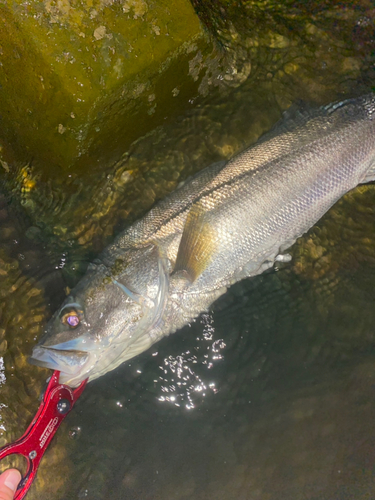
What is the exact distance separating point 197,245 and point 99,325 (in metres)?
0.92

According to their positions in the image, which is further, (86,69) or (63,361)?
(86,69)

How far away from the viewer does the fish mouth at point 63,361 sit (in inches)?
94.6

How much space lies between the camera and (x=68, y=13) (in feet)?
8.33

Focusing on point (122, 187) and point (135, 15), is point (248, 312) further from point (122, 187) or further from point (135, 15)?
point (135, 15)

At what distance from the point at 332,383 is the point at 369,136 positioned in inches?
79.8

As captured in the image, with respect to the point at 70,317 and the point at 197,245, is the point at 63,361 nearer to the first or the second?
the point at 70,317

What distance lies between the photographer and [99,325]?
2.53 m

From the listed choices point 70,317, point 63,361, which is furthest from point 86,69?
point 63,361

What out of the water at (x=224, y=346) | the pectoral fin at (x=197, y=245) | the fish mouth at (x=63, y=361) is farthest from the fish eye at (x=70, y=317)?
the pectoral fin at (x=197, y=245)

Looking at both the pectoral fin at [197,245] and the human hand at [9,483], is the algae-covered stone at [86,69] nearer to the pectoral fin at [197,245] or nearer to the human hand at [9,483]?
the pectoral fin at [197,245]

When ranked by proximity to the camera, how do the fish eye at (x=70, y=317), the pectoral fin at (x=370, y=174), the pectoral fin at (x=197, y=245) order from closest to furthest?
the fish eye at (x=70, y=317)
the pectoral fin at (x=197, y=245)
the pectoral fin at (x=370, y=174)

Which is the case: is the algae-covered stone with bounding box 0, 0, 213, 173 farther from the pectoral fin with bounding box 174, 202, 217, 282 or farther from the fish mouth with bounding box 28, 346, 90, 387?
the fish mouth with bounding box 28, 346, 90, 387

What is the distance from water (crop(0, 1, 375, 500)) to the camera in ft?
9.14

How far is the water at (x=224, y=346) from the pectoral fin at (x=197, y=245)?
0.53m
